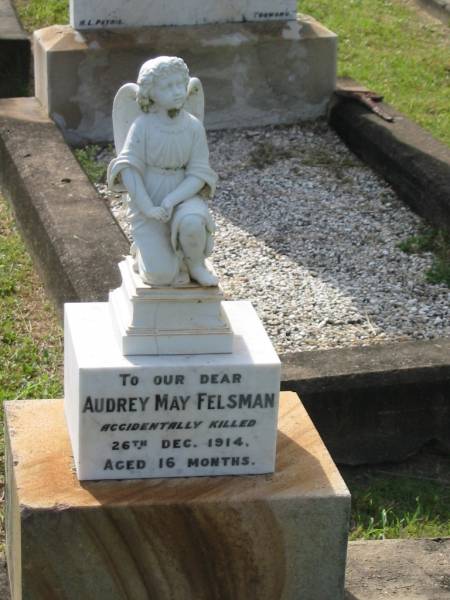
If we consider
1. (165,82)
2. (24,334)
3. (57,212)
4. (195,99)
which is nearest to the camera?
(165,82)

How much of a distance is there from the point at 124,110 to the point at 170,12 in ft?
15.7

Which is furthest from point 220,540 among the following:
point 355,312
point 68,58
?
point 68,58

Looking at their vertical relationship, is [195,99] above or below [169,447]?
above

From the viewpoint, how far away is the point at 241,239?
7199mm

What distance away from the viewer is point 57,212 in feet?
21.7

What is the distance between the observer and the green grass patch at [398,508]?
16.3ft

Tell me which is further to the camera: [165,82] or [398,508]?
[398,508]

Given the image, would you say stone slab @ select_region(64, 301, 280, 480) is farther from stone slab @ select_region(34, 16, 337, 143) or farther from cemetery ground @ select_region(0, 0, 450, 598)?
stone slab @ select_region(34, 16, 337, 143)

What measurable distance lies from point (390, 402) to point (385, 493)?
391 millimetres

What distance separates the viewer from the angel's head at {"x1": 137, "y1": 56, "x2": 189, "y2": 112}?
151 inches

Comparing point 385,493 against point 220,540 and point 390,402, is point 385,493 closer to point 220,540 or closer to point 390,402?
point 390,402

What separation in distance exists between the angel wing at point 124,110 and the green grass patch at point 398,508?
186 centimetres

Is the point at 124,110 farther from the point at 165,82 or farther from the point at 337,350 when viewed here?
the point at 337,350

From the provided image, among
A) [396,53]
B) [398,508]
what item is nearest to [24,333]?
[398,508]
